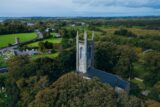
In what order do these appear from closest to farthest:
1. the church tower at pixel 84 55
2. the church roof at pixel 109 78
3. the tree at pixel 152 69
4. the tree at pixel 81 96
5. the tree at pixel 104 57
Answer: the tree at pixel 81 96 < the church roof at pixel 109 78 < the church tower at pixel 84 55 < the tree at pixel 152 69 < the tree at pixel 104 57

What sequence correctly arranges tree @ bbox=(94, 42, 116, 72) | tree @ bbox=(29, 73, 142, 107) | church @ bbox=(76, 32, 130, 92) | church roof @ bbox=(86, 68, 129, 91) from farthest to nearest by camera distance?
tree @ bbox=(94, 42, 116, 72), church @ bbox=(76, 32, 130, 92), church roof @ bbox=(86, 68, 129, 91), tree @ bbox=(29, 73, 142, 107)

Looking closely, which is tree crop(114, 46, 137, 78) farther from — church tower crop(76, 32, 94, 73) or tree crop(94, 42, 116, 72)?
church tower crop(76, 32, 94, 73)

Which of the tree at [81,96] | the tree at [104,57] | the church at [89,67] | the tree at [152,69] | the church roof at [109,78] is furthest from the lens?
the tree at [104,57]

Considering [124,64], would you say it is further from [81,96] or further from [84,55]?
[81,96]

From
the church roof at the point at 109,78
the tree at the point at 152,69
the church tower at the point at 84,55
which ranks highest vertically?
the church tower at the point at 84,55

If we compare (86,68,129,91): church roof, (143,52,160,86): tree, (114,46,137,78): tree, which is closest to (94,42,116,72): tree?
(114,46,137,78): tree

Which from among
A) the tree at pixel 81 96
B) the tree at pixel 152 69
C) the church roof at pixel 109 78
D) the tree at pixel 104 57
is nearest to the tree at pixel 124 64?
the tree at pixel 104 57

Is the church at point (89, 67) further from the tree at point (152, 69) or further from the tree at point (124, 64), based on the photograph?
the tree at point (124, 64)

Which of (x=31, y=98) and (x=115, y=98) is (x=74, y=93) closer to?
(x=115, y=98)

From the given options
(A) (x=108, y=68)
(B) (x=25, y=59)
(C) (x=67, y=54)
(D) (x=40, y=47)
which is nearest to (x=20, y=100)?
(B) (x=25, y=59)

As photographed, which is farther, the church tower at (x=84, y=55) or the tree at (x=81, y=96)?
the church tower at (x=84, y=55)

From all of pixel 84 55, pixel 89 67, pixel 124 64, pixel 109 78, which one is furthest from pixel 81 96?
pixel 124 64
